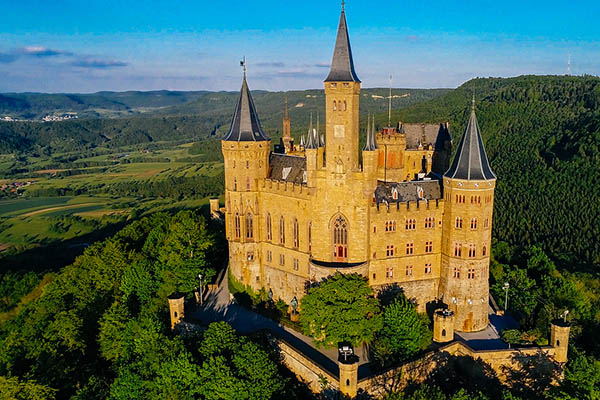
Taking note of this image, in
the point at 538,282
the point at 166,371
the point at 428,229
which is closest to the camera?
the point at 166,371

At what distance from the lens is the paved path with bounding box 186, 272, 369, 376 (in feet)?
131

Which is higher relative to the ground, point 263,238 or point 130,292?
point 263,238

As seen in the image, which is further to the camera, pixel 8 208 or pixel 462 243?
pixel 8 208

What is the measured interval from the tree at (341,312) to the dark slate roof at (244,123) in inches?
634

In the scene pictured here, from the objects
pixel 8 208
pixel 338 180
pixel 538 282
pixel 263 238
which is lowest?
pixel 8 208

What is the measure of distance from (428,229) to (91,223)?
99.9 m

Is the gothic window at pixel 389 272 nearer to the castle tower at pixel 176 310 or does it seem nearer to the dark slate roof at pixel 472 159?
the dark slate roof at pixel 472 159

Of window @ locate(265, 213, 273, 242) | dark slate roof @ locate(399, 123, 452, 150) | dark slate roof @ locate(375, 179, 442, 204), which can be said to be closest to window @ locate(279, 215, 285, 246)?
window @ locate(265, 213, 273, 242)

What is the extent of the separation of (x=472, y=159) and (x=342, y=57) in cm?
1380

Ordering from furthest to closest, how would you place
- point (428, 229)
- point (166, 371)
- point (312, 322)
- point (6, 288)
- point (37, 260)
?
point (37, 260) → point (6, 288) → point (428, 229) → point (312, 322) → point (166, 371)

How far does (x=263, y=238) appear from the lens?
5103 cm

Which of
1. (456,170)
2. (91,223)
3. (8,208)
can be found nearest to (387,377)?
(456,170)

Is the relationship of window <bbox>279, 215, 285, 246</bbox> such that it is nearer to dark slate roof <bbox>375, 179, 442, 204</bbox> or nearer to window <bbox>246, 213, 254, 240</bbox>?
window <bbox>246, 213, 254, 240</bbox>

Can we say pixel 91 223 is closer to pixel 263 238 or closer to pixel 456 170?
pixel 263 238
